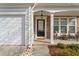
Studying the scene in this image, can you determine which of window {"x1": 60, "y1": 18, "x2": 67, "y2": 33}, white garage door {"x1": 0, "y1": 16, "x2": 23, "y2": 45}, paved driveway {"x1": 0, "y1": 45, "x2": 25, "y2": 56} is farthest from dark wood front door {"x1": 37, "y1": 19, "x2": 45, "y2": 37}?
paved driveway {"x1": 0, "y1": 45, "x2": 25, "y2": 56}

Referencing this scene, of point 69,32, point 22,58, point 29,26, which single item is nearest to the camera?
point 22,58

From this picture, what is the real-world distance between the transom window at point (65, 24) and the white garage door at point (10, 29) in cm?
723

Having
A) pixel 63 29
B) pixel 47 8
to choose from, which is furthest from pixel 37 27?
pixel 47 8

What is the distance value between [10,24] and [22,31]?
1175 mm

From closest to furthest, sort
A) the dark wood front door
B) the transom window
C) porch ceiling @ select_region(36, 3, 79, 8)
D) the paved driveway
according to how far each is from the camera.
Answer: the paved driveway, porch ceiling @ select_region(36, 3, 79, 8), the transom window, the dark wood front door

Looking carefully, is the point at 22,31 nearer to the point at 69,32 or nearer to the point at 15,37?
the point at 15,37

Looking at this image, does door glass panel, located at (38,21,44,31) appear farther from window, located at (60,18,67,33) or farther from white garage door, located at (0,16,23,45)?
white garage door, located at (0,16,23,45)

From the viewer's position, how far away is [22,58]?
1155 cm

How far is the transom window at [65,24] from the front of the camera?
25459 millimetres

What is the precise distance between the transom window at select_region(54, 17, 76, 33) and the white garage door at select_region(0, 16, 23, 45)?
7228 millimetres

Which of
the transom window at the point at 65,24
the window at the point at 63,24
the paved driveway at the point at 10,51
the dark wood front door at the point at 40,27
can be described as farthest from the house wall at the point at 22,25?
the window at the point at 63,24

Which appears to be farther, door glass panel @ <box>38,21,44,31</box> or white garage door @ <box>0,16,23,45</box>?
door glass panel @ <box>38,21,44,31</box>

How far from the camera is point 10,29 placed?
63.3 ft

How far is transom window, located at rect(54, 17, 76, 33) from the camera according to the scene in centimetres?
2546
